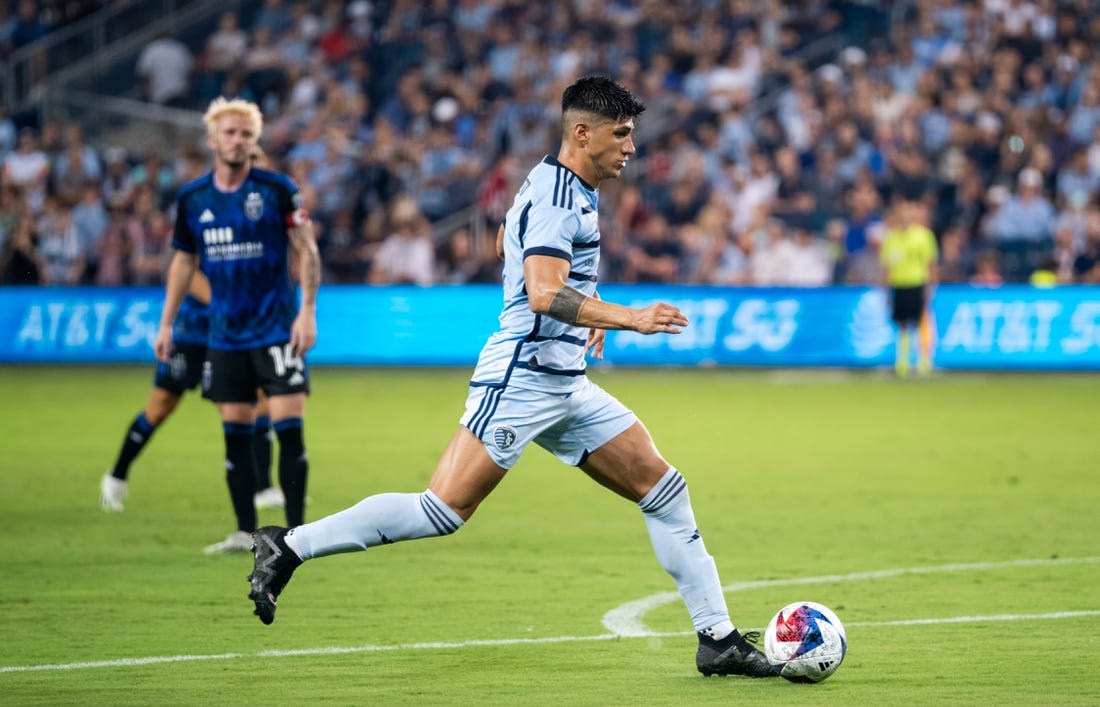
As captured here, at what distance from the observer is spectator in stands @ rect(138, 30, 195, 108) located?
96.7ft

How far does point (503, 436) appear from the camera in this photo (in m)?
6.68

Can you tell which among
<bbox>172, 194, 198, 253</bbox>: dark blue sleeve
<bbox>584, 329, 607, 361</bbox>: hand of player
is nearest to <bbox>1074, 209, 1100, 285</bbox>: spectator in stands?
<bbox>172, 194, 198, 253</bbox>: dark blue sleeve

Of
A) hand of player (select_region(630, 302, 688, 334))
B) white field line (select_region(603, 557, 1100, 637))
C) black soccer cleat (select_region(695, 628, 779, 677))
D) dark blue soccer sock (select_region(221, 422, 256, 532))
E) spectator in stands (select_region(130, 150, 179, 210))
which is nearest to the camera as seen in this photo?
hand of player (select_region(630, 302, 688, 334))

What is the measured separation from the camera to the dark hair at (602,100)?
263 inches

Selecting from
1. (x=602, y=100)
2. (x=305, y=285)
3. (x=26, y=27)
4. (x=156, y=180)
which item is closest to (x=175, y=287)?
(x=305, y=285)

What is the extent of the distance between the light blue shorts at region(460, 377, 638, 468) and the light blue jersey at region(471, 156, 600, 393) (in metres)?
0.04

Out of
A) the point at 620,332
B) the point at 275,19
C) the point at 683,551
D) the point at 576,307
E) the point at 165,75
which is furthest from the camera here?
the point at 275,19

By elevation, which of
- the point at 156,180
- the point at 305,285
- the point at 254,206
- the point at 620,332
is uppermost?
the point at 156,180

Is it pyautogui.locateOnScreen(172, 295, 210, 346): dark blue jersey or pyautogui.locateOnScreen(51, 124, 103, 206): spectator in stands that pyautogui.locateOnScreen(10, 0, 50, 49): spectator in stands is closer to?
pyautogui.locateOnScreen(51, 124, 103, 206): spectator in stands

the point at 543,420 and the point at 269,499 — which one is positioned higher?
the point at 543,420

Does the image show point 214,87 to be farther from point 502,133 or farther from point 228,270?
Result: point 228,270

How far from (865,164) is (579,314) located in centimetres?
2007

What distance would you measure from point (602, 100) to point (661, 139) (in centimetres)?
2067

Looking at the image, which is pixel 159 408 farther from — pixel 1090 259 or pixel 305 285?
pixel 1090 259
